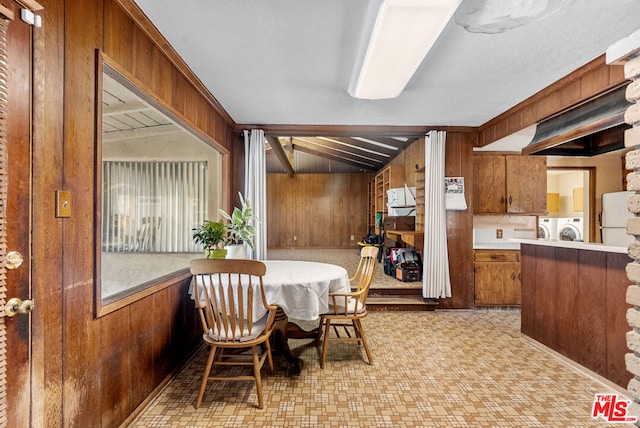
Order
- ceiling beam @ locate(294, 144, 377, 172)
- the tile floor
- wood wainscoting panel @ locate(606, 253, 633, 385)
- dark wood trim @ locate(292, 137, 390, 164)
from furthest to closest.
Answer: ceiling beam @ locate(294, 144, 377, 172)
dark wood trim @ locate(292, 137, 390, 164)
wood wainscoting panel @ locate(606, 253, 633, 385)
the tile floor

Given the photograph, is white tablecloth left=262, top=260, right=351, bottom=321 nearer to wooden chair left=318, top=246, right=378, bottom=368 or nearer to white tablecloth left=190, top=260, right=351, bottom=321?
white tablecloth left=190, top=260, right=351, bottom=321

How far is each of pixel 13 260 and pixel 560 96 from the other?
12.6 feet

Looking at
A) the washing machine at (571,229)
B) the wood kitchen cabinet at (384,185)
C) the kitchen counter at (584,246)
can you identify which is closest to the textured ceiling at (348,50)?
the kitchen counter at (584,246)

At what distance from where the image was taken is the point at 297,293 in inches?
88.3

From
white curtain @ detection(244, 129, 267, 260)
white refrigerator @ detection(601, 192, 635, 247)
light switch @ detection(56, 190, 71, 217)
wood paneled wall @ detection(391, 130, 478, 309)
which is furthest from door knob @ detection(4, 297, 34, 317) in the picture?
white refrigerator @ detection(601, 192, 635, 247)

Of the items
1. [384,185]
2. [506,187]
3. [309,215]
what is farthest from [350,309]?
[309,215]

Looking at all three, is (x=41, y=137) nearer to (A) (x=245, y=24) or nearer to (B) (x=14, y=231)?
(B) (x=14, y=231)

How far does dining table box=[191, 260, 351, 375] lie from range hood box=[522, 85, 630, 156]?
7.01 feet

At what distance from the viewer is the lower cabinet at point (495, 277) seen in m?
4.11

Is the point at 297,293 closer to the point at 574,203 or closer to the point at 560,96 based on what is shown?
the point at 560,96

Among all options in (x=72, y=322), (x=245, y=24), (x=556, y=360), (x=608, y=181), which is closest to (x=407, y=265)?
(x=556, y=360)

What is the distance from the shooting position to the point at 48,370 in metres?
1.29

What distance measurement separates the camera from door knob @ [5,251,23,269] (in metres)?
1.11

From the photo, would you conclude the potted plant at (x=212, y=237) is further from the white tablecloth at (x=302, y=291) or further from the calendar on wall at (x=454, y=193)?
the calendar on wall at (x=454, y=193)
